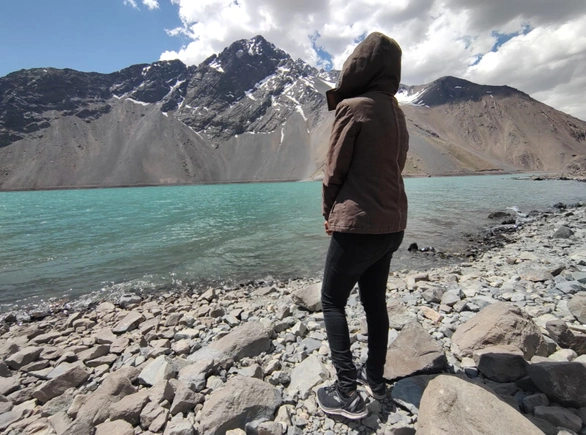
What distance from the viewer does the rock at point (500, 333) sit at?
11.8 feet

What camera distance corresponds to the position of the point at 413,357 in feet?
11.6

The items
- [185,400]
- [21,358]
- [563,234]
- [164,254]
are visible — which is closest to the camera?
[185,400]

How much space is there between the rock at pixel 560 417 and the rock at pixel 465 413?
511 mm

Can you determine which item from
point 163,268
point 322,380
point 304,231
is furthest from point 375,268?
point 304,231

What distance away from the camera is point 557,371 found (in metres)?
2.82

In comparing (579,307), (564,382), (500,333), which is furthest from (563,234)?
(564,382)

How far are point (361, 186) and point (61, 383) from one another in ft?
16.1

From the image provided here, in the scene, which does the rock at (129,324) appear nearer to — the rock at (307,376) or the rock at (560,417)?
the rock at (307,376)

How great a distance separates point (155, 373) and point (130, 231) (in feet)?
65.5

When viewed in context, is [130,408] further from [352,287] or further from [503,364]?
[503,364]

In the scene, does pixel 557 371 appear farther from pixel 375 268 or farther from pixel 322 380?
pixel 322 380

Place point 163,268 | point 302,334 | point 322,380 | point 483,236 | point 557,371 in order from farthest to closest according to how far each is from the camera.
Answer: point 483,236, point 163,268, point 302,334, point 322,380, point 557,371

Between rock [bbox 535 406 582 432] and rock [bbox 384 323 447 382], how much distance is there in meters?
0.94

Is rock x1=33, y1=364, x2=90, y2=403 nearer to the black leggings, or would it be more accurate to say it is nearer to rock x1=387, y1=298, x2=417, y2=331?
the black leggings
